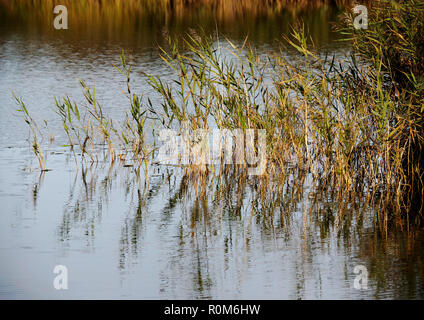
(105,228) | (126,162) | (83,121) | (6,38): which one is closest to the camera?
(105,228)

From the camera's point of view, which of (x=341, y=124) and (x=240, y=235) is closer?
(x=240, y=235)

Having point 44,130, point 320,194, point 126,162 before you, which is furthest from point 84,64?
point 320,194

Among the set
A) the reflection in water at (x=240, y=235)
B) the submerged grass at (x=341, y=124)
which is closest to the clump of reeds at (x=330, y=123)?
the submerged grass at (x=341, y=124)

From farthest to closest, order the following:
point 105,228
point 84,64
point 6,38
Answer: point 6,38 → point 84,64 → point 105,228

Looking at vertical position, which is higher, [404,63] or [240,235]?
[404,63]

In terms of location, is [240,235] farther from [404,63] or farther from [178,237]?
[404,63]

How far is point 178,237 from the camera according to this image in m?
7.41

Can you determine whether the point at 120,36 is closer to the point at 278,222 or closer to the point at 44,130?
the point at 44,130

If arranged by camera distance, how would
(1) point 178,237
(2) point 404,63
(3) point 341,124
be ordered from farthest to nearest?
(2) point 404,63, (3) point 341,124, (1) point 178,237

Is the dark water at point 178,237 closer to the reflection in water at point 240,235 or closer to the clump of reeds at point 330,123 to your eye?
the reflection in water at point 240,235

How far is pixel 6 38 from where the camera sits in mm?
19531

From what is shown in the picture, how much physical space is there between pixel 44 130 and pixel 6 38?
8.52 meters

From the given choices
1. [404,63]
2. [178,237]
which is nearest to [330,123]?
[404,63]
